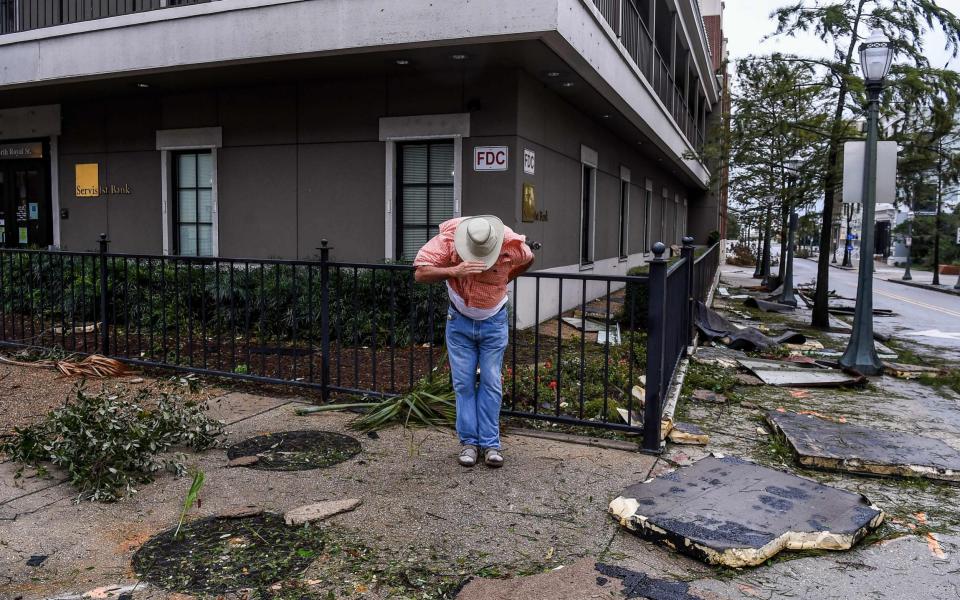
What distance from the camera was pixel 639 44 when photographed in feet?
45.3

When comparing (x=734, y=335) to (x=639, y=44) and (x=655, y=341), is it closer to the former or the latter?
(x=655, y=341)

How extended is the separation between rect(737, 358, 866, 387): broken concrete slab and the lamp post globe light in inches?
18.3

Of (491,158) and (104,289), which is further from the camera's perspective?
(491,158)

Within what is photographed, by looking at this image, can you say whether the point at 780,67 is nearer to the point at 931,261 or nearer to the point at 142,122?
the point at 142,122

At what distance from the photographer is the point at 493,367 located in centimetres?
467

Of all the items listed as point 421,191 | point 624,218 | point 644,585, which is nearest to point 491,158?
point 421,191

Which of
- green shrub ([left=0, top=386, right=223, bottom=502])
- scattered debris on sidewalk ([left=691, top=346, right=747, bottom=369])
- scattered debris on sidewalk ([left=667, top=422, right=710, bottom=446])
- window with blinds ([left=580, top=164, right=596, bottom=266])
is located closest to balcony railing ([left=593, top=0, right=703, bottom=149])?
window with blinds ([left=580, top=164, right=596, bottom=266])

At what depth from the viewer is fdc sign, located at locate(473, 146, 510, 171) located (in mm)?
9773

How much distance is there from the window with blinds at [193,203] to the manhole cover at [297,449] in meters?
7.61

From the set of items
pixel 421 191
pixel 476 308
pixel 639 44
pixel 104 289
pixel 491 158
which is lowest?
pixel 104 289

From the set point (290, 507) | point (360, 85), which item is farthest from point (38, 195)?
point (290, 507)

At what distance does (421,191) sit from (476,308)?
620 cm

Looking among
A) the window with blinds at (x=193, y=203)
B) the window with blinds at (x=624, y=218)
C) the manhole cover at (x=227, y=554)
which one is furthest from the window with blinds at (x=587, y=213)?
the manhole cover at (x=227, y=554)

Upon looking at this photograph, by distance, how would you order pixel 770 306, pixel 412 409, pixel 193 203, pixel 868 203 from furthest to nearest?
1. pixel 770 306
2. pixel 193 203
3. pixel 868 203
4. pixel 412 409
